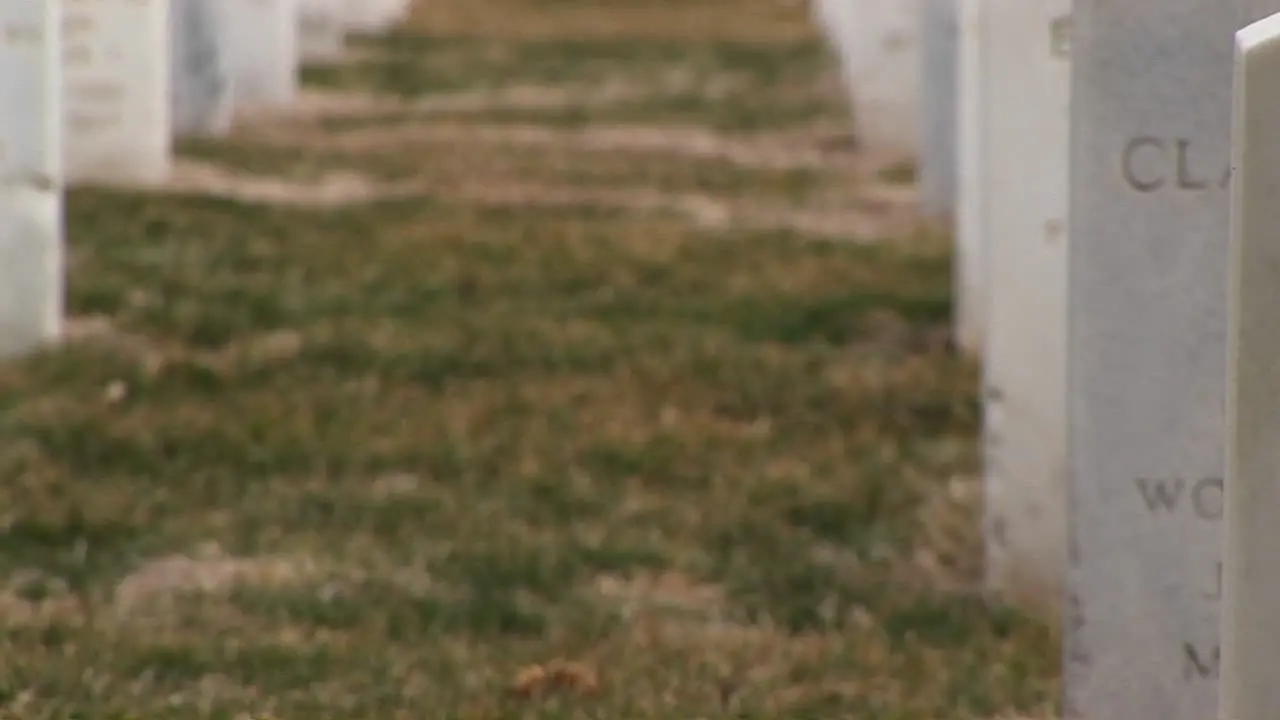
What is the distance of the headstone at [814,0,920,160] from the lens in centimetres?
1241

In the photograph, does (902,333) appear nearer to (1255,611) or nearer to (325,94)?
(1255,611)

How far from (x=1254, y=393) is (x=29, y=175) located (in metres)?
4.91

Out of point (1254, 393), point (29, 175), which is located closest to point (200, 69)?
point (29, 175)

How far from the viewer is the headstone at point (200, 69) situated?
11227mm

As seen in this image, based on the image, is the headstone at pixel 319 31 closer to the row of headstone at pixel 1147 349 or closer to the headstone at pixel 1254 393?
the row of headstone at pixel 1147 349

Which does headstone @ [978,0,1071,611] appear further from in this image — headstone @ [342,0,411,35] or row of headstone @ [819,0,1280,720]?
headstone @ [342,0,411,35]

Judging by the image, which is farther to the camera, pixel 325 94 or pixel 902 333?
pixel 325 94

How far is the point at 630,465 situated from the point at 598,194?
4433 mm

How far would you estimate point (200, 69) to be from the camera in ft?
38.6

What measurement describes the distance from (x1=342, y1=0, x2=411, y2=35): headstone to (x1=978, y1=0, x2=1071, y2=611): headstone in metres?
13.5

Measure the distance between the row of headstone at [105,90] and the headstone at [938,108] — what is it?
277cm

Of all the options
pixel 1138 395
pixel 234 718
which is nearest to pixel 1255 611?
pixel 1138 395

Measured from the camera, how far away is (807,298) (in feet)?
26.8

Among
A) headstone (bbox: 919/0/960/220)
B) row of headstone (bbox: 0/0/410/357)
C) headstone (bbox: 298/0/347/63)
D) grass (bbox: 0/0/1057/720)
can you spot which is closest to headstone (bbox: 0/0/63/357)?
row of headstone (bbox: 0/0/410/357)
